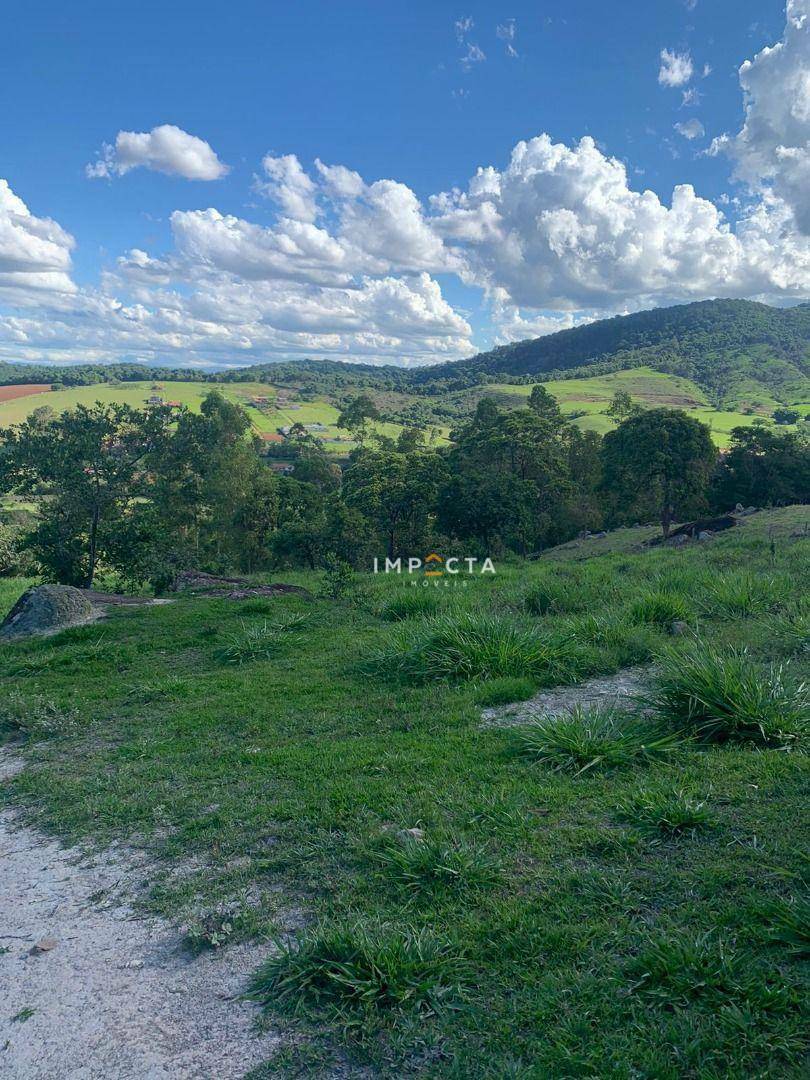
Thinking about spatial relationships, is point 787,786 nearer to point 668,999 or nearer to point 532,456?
point 668,999

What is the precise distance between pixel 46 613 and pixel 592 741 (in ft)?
36.1

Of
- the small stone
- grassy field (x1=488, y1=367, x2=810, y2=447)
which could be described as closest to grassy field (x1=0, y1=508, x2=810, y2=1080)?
the small stone

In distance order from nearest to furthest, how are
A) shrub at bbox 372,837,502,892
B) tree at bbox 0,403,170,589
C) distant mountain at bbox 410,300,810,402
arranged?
shrub at bbox 372,837,502,892, tree at bbox 0,403,170,589, distant mountain at bbox 410,300,810,402

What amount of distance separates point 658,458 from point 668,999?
101 ft

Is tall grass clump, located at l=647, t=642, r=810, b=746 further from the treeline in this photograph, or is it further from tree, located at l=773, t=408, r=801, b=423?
tree, located at l=773, t=408, r=801, b=423

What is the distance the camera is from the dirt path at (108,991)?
290 centimetres

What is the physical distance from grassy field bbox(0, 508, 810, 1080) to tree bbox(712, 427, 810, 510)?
2979 centimetres

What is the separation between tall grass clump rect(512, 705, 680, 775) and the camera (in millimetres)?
5199

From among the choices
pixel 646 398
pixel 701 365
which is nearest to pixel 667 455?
pixel 646 398

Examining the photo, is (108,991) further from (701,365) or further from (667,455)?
(701,365)

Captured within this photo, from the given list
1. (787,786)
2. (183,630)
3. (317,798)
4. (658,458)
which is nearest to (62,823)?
(317,798)

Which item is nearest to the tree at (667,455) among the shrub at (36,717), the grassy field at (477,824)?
the grassy field at (477,824)

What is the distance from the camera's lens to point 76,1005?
10.8 ft

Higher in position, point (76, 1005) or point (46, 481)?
point (46, 481)
